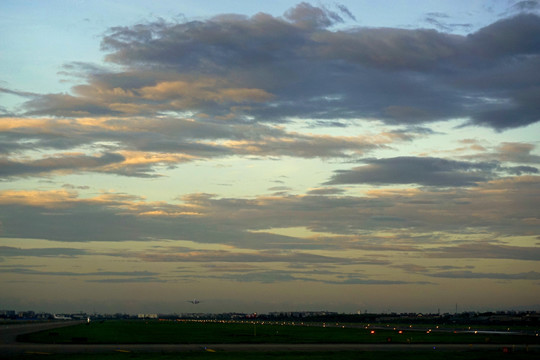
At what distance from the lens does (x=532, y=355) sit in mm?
71625

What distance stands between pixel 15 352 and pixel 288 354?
1335 inches

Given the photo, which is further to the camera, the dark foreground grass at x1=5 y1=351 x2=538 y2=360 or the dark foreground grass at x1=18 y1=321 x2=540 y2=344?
the dark foreground grass at x1=18 y1=321 x2=540 y2=344

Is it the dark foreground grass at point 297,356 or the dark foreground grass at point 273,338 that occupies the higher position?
the dark foreground grass at point 297,356

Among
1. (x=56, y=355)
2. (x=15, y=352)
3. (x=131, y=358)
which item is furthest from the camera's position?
(x=15, y=352)

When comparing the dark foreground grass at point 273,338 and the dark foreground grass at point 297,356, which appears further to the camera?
the dark foreground grass at point 273,338

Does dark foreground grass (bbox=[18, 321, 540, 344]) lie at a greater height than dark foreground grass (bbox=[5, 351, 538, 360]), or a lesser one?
lesser

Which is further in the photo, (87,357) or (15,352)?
(15,352)

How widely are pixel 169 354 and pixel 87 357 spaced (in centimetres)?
968

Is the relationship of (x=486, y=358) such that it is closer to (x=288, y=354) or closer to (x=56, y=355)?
(x=288, y=354)

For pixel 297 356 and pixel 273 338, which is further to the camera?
pixel 273 338

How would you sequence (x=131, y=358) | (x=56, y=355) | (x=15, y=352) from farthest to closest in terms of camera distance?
(x=15, y=352) < (x=56, y=355) < (x=131, y=358)

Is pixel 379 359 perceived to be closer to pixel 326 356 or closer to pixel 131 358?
pixel 326 356

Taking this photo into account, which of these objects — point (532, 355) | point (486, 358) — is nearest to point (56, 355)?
point (486, 358)

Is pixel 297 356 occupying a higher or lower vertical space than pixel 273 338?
higher
